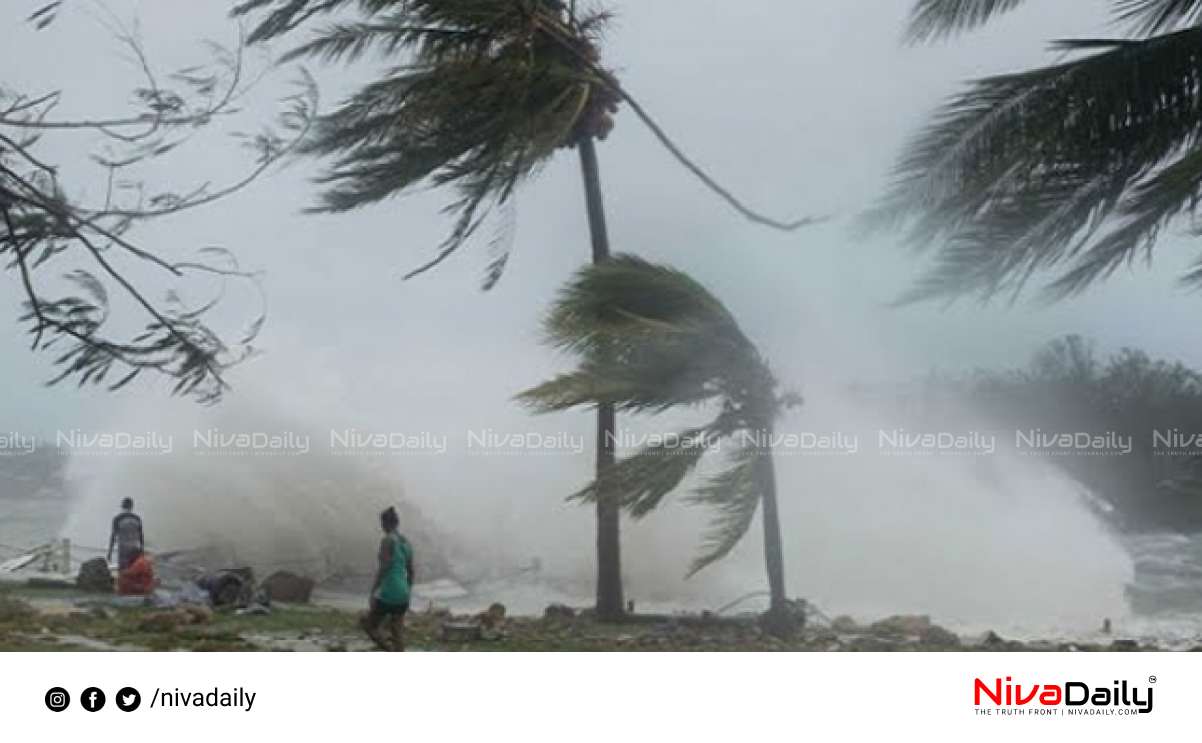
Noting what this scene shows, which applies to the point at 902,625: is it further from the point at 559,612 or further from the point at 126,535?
the point at 126,535

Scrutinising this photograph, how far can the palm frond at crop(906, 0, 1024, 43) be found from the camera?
366 centimetres

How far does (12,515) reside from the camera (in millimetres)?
3596

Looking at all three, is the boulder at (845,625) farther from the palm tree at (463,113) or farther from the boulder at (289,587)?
the boulder at (289,587)

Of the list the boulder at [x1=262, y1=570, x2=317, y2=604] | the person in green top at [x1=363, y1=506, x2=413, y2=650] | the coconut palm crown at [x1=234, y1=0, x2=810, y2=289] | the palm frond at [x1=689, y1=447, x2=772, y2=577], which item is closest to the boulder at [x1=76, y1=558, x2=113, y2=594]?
the boulder at [x1=262, y1=570, x2=317, y2=604]

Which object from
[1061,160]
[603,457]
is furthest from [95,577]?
[1061,160]

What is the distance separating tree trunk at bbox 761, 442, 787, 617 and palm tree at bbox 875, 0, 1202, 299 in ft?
1.77

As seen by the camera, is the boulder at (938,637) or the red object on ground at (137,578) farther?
the boulder at (938,637)

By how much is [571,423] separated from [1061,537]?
3.87 feet

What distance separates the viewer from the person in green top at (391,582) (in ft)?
11.9

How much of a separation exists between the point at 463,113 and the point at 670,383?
0.79 m
